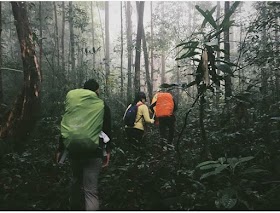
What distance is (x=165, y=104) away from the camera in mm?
7227

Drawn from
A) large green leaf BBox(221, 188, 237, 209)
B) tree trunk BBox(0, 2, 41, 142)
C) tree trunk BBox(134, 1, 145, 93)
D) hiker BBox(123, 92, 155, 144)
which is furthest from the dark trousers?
Result: tree trunk BBox(134, 1, 145, 93)

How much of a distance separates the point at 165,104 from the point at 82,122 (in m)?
4.03

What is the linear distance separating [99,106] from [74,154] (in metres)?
0.60

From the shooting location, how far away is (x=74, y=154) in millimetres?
3486

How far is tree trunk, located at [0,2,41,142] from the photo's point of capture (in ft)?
20.5

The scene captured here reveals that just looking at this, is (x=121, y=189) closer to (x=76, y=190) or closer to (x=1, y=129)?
(x=76, y=190)

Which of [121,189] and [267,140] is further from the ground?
[267,140]

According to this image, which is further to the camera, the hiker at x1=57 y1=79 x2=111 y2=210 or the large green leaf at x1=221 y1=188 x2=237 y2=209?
the large green leaf at x1=221 y1=188 x2=237 y2=209

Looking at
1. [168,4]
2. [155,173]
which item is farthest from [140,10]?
[168,4]

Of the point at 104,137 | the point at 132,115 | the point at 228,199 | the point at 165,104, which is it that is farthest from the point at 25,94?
the point at 228,199

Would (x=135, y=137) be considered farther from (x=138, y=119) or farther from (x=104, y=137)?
(x=104, y=137)

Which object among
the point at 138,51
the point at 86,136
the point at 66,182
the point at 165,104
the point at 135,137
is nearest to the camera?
the point at 86,136

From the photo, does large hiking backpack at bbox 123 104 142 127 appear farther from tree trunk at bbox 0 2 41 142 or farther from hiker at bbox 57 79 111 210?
hiker at bbox 57 79 111 210

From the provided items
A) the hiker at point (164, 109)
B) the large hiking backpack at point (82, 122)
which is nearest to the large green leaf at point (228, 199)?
the large hiking backpack at point (82, 122)
